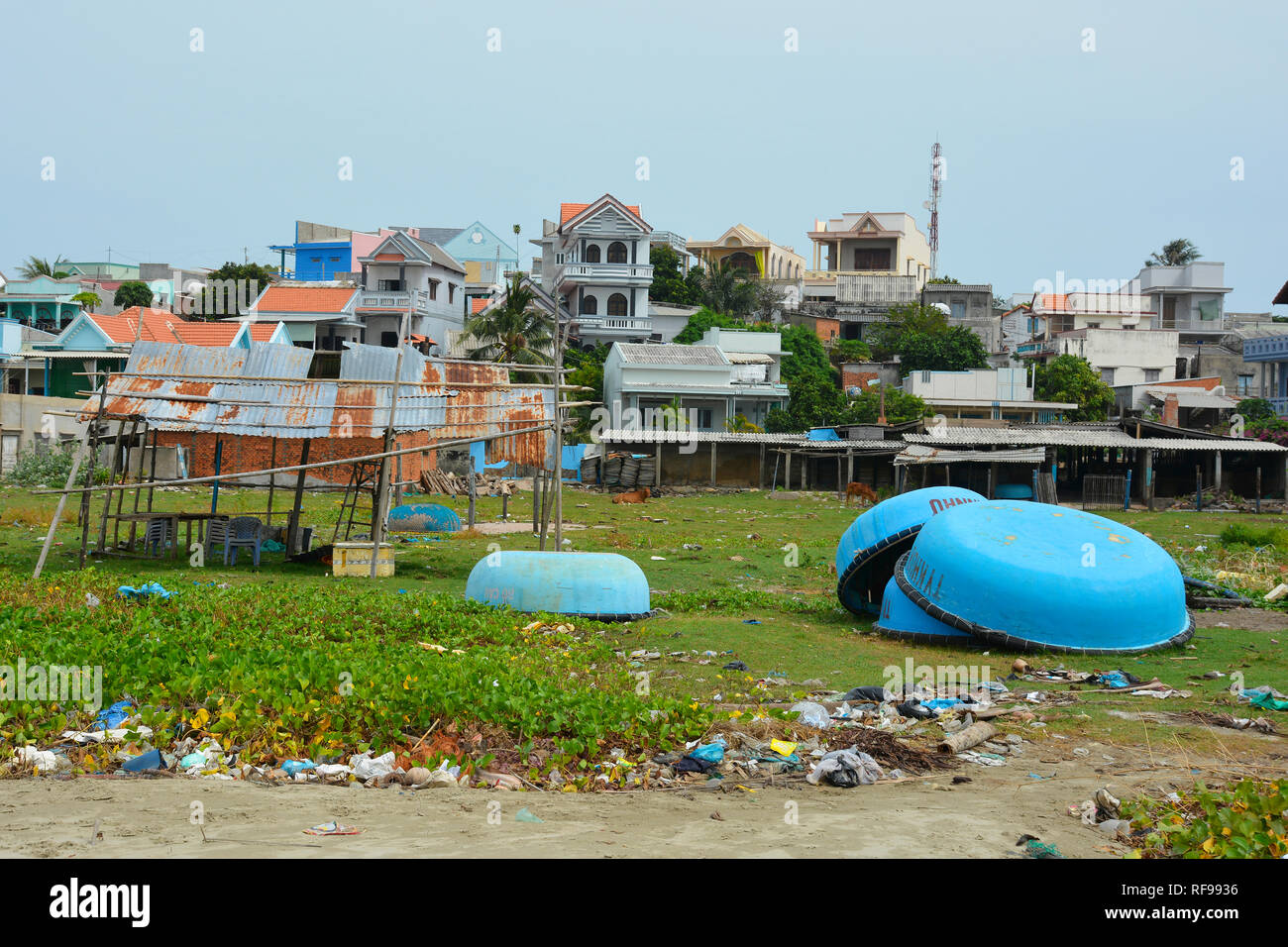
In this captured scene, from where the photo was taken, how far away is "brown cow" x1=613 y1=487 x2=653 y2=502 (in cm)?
3747

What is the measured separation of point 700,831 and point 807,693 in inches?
164

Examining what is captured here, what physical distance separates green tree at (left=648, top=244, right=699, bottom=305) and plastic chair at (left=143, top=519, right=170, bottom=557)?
155ft

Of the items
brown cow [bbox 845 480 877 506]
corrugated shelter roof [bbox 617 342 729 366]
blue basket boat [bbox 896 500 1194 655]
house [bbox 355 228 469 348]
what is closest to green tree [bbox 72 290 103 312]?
house [bbox 355 228 469 348]

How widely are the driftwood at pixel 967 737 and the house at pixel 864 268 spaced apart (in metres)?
60.6

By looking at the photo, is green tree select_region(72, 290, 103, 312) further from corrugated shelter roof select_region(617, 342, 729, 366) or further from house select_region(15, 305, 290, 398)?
corrugated shelter roof select_region(617, 342, 729, 366)

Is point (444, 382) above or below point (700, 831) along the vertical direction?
above

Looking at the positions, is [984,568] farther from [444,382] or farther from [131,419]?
[131,419]

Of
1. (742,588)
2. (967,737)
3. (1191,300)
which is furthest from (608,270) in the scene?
(967,737)

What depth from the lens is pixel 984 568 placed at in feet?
40.0

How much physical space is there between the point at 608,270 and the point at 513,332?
13.2m
